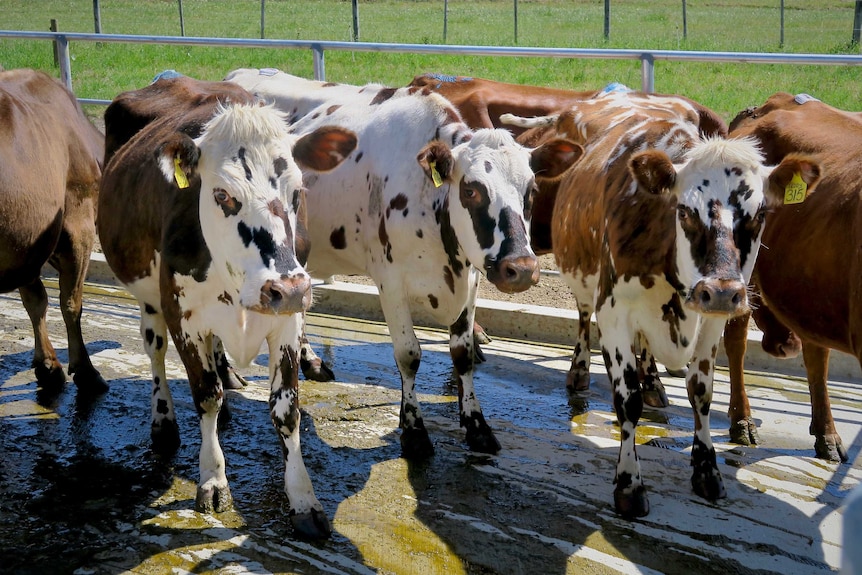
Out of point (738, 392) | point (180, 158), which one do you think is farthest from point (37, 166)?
point (738, 392)

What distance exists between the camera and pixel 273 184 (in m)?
4.26

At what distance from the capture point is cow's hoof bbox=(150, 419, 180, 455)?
5.29 m

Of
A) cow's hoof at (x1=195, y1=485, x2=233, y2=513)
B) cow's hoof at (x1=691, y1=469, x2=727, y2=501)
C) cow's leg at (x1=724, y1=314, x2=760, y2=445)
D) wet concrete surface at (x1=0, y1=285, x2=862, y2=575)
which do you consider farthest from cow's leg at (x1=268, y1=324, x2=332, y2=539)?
cow's leg at (x1=724, y1=314, x2=760, y2=445)

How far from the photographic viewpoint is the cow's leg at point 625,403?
4.65 m

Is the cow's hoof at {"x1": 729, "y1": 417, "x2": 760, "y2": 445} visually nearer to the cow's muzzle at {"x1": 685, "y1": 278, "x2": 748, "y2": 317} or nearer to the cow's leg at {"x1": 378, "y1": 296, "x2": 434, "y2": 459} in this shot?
the cow's muzzle at {"x1": 685, "y1": 278, "x2": 748, "y2": 317}

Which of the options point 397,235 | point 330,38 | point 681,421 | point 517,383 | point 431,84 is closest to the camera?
point 397,235

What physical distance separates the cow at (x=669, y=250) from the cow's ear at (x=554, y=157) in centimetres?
22

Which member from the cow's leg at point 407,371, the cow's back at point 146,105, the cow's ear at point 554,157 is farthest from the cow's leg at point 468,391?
the cow's back at point 146,105

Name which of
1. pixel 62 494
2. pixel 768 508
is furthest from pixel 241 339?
pixel 768 508

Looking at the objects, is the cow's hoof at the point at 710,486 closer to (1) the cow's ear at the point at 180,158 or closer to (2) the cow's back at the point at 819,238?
(2) the cow's back at the point at 819,238

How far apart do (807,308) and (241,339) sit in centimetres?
290

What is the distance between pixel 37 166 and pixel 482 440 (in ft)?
10.1

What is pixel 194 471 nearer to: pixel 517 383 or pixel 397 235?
pixel 397 235

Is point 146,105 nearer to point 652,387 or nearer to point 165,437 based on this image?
point 165,437
